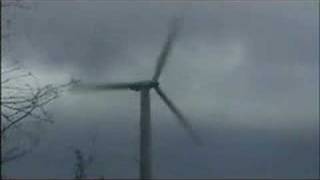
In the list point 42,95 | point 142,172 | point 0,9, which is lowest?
point 142,172

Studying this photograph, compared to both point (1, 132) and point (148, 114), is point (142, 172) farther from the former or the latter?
point (1, 132)

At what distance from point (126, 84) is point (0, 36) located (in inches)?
2050

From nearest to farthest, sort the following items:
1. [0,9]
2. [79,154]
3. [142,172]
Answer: [0,9] < [142,172] < [79,154]

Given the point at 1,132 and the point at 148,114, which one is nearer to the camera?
the point at 1,132

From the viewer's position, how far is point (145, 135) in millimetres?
58969

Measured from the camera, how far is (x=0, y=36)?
44.3 feet

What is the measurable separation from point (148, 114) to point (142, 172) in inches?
139

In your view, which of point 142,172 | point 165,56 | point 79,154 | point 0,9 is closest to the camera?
point 0,9

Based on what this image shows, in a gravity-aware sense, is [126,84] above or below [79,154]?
above

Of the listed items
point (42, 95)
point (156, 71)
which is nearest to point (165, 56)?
point (156, 71)

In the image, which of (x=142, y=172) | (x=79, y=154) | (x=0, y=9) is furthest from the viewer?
(x=79, y=154)

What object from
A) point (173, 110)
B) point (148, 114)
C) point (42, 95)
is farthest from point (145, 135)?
point (42, 95)

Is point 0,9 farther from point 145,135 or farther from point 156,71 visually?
point 156,71

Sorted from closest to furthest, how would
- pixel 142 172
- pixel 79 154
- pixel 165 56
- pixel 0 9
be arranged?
pixel 0 9, pixel 142 172, pixel 79 154, pixel 165 56
